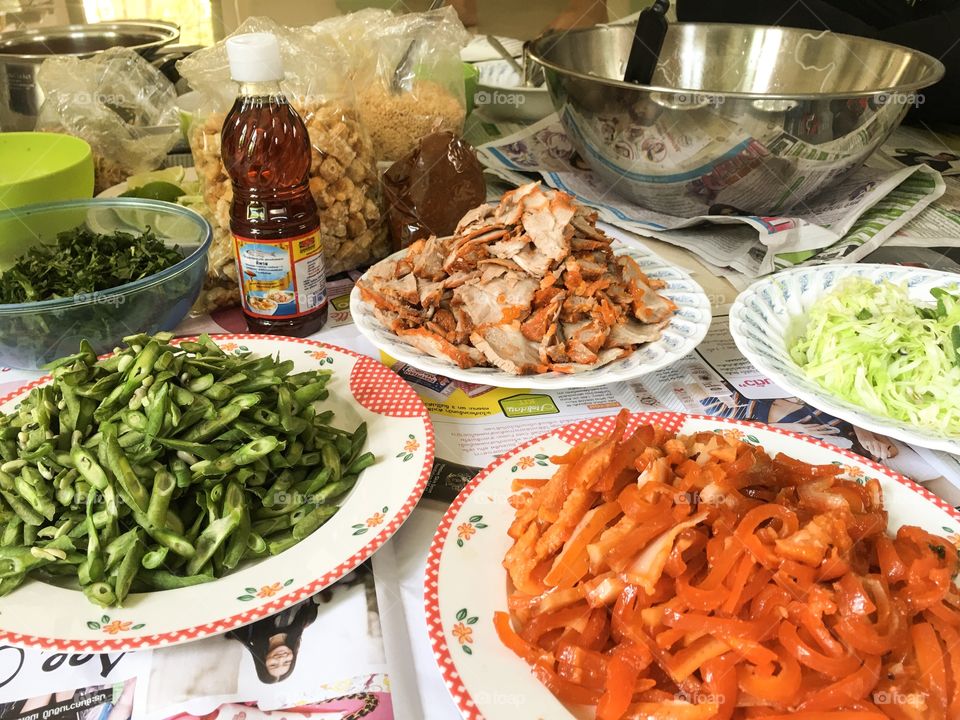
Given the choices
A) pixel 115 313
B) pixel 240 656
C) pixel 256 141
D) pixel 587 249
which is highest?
pixel 256 141

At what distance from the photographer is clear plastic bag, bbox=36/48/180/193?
188 cm

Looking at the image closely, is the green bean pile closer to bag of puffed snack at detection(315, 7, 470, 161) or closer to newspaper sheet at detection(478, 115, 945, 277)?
bag of puffed snack at detection(315, 7, 470, 161)

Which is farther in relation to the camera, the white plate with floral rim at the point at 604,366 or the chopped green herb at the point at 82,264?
the chopped green herb at the point at 82,264

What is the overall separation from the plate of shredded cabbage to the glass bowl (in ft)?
3.38

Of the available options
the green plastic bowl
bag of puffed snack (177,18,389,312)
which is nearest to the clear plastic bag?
the green plastic bowl

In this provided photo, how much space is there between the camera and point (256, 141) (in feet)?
4.27

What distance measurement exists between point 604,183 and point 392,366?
1062 mm

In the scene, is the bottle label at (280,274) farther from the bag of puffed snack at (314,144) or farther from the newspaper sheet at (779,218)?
the newspaper sheet at (779,218)

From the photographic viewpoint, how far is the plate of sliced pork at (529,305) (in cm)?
123

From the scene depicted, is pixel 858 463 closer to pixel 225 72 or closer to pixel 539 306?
pixel 539 306

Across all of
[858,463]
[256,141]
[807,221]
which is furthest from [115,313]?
[807,221]

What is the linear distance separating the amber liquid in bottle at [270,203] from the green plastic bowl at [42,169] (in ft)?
1.36

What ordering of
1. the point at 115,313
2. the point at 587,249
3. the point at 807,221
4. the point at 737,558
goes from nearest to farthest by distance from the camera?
the point at 737,558, the point at 115,313, the point at 587,249, the point at 807,221

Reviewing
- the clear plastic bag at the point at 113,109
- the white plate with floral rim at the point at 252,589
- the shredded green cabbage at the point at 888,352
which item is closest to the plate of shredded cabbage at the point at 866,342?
the shredded green cabbage at the point at 888,352
